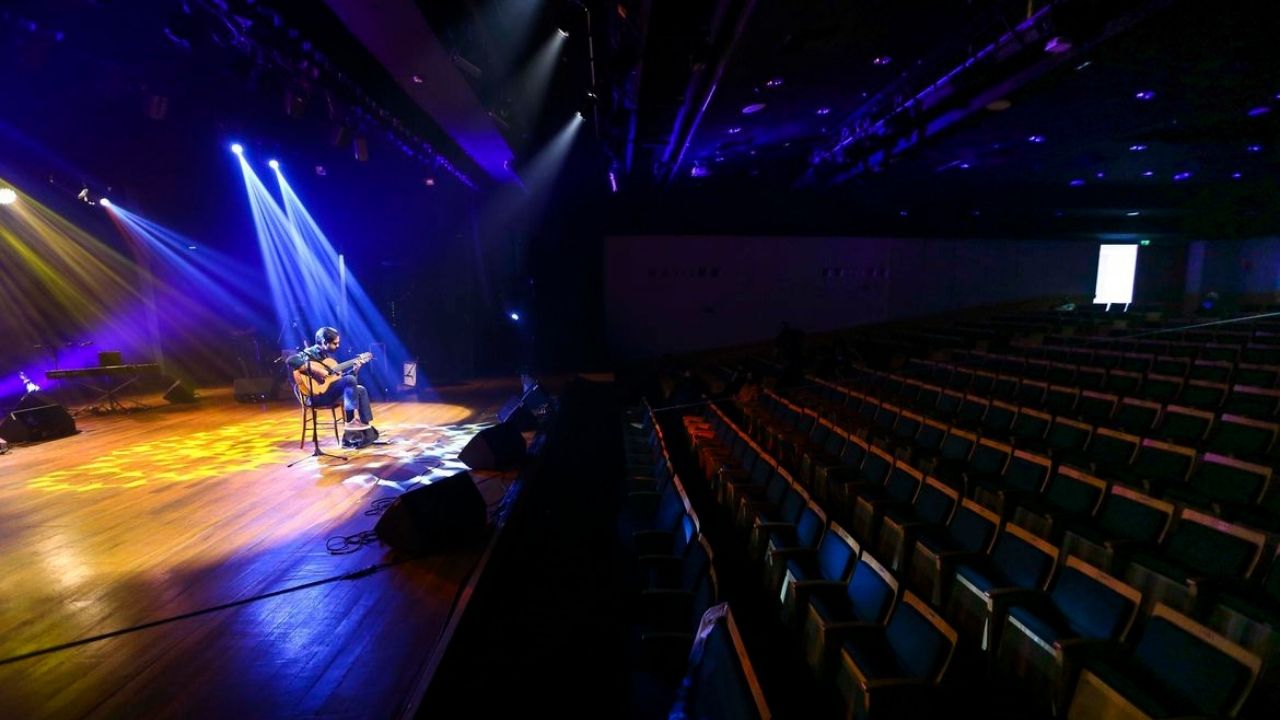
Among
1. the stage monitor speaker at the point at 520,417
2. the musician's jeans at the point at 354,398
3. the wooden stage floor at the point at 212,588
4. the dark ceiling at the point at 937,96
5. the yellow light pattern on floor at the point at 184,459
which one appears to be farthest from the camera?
the musician's jeans at the point at 354,398

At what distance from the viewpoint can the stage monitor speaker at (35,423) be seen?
471 cm

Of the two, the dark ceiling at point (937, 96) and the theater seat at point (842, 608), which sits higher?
the dark ceiling at point (937, 96)

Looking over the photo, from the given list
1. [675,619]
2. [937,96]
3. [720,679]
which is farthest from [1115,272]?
[720,679]

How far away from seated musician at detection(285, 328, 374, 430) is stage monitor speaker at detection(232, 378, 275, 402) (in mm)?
2836

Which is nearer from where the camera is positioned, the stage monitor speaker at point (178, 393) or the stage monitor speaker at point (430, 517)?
the stage monitor speaker at point (430, 517)

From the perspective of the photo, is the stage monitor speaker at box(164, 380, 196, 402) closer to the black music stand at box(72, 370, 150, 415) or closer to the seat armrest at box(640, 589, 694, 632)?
the black music stand at box(72, 370, 150, 415)

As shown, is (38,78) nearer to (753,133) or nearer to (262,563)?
(262,563)

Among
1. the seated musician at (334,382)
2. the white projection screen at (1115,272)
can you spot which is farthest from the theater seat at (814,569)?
the white projection screen at (1115,272)

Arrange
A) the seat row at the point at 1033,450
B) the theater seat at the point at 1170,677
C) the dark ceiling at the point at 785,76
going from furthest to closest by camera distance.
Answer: the dark ceiling at the point at 785,76
the seat row at the point at 1033,450
the theater seat at the point at 1170,677

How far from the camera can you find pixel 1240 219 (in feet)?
29.2

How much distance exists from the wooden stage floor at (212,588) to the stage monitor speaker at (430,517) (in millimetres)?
80

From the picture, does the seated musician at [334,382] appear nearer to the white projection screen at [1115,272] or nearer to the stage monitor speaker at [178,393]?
the stage monitor speaker at [178,393]

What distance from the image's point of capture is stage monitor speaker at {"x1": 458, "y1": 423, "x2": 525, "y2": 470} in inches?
141

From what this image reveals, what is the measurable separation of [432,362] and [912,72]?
6.36m
